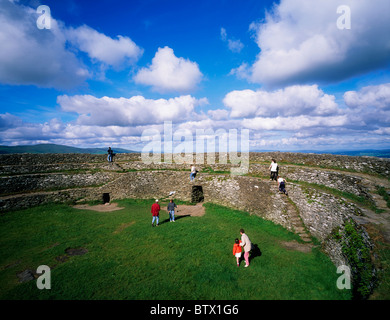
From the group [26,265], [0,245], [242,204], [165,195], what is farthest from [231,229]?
[0,245]

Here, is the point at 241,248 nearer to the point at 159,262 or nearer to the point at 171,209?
the point at 159,262

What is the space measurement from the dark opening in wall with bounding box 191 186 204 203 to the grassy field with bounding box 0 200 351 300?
5633mm

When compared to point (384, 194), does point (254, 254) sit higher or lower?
lower

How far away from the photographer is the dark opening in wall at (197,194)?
2124 cm

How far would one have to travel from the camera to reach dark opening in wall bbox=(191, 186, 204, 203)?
69.7ft

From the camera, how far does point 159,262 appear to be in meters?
9.30

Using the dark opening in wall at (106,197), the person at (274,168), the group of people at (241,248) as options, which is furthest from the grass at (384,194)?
the dark opening in wall at (106,197)

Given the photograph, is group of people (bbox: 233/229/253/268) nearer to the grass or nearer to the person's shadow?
the person's shadow

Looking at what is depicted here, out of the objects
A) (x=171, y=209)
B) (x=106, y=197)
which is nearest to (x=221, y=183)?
(x=171, y=209)

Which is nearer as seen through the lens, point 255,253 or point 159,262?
point 159,262

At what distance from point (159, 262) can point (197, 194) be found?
41.2 ft

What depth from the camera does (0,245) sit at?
36.9 ft

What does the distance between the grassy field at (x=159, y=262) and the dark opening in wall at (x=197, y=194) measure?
18.5 ft

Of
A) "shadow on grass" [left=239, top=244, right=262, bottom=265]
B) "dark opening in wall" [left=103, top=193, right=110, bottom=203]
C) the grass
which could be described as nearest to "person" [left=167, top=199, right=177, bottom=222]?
"shadow on grass" [left=239, top=244, right=262, bottom=265]
